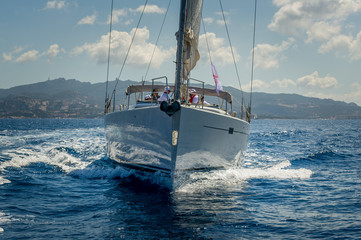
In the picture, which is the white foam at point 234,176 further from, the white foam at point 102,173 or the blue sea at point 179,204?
the white foam at point 102,173

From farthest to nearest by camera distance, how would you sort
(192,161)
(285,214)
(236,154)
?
(236,154) < (192,161) < (285,214)

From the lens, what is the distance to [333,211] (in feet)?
20.3

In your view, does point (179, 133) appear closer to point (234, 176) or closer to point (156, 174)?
point (156, 174)

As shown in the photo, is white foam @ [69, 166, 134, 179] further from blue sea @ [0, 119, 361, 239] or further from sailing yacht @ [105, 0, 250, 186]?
sailing yacht @ [105, 0, 250, 186]

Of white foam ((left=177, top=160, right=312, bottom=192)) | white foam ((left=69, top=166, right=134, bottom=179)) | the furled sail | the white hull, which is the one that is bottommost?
white foam ((left=69, top=166, right=134, bottom=179))

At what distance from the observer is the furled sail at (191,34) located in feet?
30.8

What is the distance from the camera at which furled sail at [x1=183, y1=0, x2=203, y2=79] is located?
938 cm

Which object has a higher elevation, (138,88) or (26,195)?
(138,88)

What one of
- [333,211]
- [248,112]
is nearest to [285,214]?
[333,211]

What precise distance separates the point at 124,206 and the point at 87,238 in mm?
1808

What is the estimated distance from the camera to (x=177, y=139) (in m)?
7.32

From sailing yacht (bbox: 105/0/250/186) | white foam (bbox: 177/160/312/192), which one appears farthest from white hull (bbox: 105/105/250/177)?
white foam (bbox: 177/160/312/192)

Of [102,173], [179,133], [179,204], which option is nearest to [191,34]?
[179,133]

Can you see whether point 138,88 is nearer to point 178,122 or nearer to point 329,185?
point 178,122
